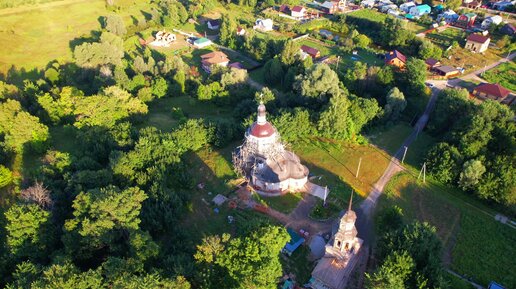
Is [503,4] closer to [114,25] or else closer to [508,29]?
[508,29]

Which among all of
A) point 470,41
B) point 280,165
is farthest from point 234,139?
point 470,41

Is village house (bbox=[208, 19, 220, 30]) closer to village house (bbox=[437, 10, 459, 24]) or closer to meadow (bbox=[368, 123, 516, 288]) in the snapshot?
village house (bbox=[437, 10, 459, 24])

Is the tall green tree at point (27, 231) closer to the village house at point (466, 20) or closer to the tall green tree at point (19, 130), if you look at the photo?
the tall green tree at point (19, 130)

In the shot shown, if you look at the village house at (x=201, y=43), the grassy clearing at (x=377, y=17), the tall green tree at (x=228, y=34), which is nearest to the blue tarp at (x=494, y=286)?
the tall green tree at (x=228, y=34)

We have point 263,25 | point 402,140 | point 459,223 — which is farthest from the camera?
point 263,25

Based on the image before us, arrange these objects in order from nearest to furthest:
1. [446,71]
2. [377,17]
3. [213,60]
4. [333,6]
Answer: [446,71]
[213,60]
[377,17]
[333,6]

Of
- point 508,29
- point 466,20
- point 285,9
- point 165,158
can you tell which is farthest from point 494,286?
point 285,9

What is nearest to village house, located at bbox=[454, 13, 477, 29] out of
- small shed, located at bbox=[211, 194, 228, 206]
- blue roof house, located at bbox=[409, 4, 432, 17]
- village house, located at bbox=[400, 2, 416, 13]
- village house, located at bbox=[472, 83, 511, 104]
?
blue roof house, located at bbox=[409, 4, 432, 17]
